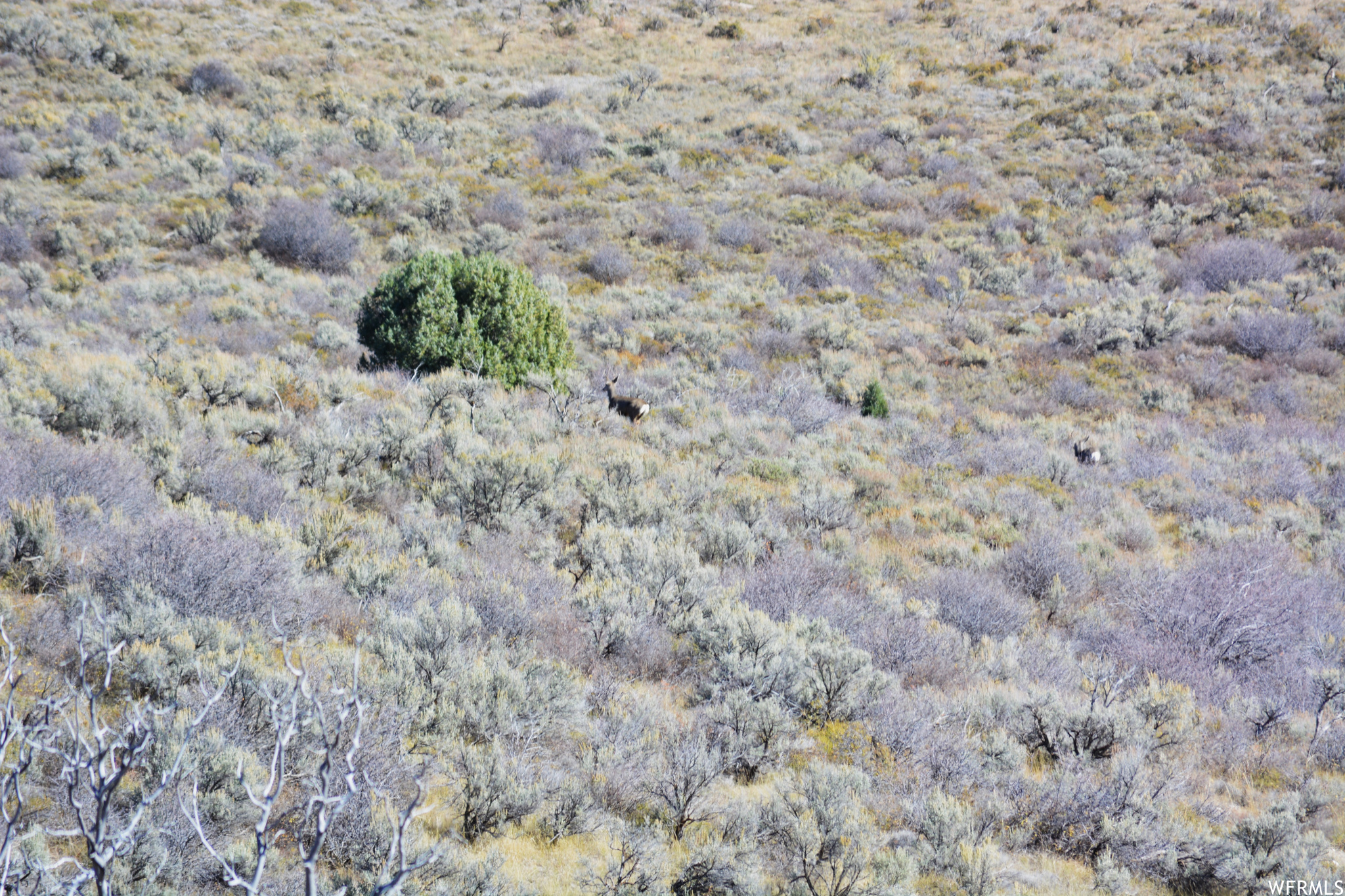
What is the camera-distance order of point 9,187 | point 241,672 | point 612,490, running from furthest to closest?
point 9,187 < point 612,490 < point 241,672

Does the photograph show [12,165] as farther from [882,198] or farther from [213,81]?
[882,198]

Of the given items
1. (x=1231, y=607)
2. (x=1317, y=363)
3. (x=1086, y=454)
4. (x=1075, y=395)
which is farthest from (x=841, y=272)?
(x=1231, y=607)

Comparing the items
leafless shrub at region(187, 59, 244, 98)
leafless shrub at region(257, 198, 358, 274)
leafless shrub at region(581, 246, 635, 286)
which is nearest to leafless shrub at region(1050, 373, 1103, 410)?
leafless shrub at region(581, 246, 635, 286)

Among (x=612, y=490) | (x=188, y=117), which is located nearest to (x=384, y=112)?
(x=188, y=117)

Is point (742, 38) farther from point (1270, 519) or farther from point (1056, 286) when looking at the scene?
point (1270, 519)

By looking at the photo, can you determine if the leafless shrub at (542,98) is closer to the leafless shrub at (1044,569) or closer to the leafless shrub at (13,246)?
the leafless shrub at (13,246)

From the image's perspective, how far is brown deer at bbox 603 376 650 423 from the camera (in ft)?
34.0

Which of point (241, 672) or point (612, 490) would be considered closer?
point (241, 672)

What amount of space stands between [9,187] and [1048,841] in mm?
22769

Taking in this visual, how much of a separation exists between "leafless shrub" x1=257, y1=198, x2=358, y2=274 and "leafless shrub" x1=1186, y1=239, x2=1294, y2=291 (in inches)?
781

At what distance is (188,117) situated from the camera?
71.8 feet

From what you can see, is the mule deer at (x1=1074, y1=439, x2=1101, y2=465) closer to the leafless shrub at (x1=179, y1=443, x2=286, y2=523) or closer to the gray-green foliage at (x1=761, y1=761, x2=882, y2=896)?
the gray-green foliage at (x1=761, y1=761, x2=882, y2=896)

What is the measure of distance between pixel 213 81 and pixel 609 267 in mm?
16743

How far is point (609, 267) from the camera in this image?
17484mm
